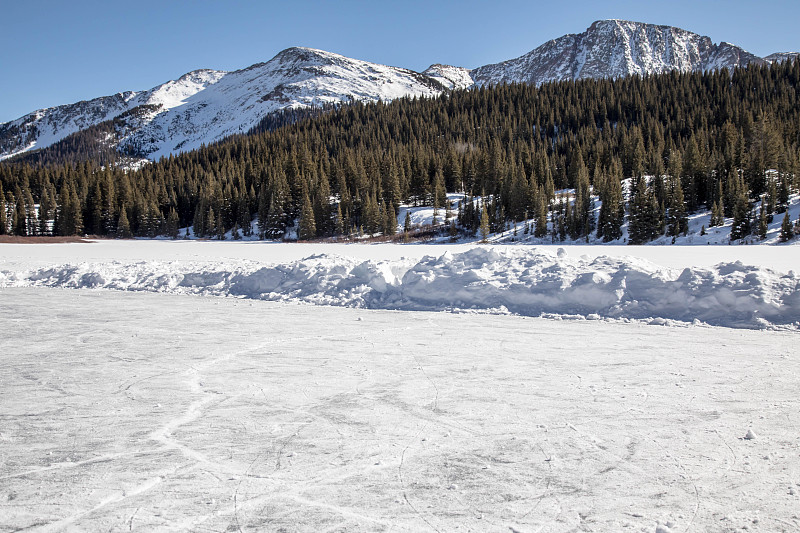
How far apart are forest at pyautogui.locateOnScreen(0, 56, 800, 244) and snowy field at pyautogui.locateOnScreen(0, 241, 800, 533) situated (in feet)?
172

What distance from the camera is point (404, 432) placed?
199 inches

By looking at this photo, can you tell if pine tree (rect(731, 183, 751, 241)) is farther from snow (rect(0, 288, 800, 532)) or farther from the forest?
snow (rect(0, 288, 800, 532))

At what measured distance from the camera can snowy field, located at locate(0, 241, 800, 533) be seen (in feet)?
12.2

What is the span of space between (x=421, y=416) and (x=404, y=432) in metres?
0.48

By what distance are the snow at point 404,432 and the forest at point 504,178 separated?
54695 millimetres

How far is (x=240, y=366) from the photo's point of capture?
7562mm

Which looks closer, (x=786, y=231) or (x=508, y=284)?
(x=508, y=284)

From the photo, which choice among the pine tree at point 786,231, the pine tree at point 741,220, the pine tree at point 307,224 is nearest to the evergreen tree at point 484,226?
the pine tree at point 307,224

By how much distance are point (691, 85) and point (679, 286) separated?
507ft

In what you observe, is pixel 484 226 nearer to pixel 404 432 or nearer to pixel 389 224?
pixel 389 224

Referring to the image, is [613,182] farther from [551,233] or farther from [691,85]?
[691,85]

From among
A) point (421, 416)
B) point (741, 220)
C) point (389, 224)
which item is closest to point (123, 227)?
point (389, 224)

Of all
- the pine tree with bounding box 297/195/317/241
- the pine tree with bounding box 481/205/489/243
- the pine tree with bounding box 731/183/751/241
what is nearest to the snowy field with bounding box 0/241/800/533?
the pine tree with bounding box 731/183/751/241

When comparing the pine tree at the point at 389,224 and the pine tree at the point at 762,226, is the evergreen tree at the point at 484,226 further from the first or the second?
the pine tree at the point at 762,226
